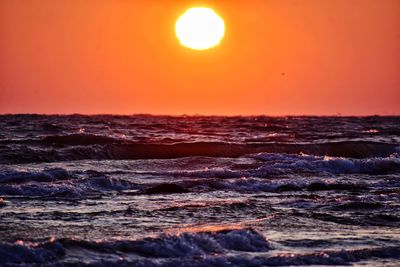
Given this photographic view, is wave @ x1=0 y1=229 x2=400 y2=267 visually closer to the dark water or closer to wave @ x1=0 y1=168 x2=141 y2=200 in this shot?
the dark water

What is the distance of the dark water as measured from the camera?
12156 millimetres

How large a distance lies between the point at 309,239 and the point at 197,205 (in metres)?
3.89

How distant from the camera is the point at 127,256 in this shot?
11953 mm

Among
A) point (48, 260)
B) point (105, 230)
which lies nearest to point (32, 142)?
point (105, 230)

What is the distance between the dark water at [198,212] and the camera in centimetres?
1216

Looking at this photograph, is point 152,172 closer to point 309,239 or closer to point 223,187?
point 223,187

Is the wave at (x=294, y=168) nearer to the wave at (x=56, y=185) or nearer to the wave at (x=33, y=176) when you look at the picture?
the wave at (x=56, y=185)

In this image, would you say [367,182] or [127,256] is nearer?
[127,256]

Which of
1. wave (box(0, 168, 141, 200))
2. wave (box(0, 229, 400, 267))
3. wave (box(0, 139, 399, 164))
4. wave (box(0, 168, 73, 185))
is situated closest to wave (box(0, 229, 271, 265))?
wave (box(0, 229, 400, 267))

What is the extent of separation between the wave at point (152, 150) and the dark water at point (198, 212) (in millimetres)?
176

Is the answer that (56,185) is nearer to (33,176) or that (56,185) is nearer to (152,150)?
(33,176)

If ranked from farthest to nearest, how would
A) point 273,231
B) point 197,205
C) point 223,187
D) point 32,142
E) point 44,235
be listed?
point 32,142 < point 223,187 < point 197,205 < point 273,231 < point 44,235

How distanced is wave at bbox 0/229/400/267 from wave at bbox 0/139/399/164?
16.2m

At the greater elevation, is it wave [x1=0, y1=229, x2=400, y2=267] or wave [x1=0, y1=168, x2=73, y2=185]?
wave [x1=0, y1=168, x2=73, y2=185]
